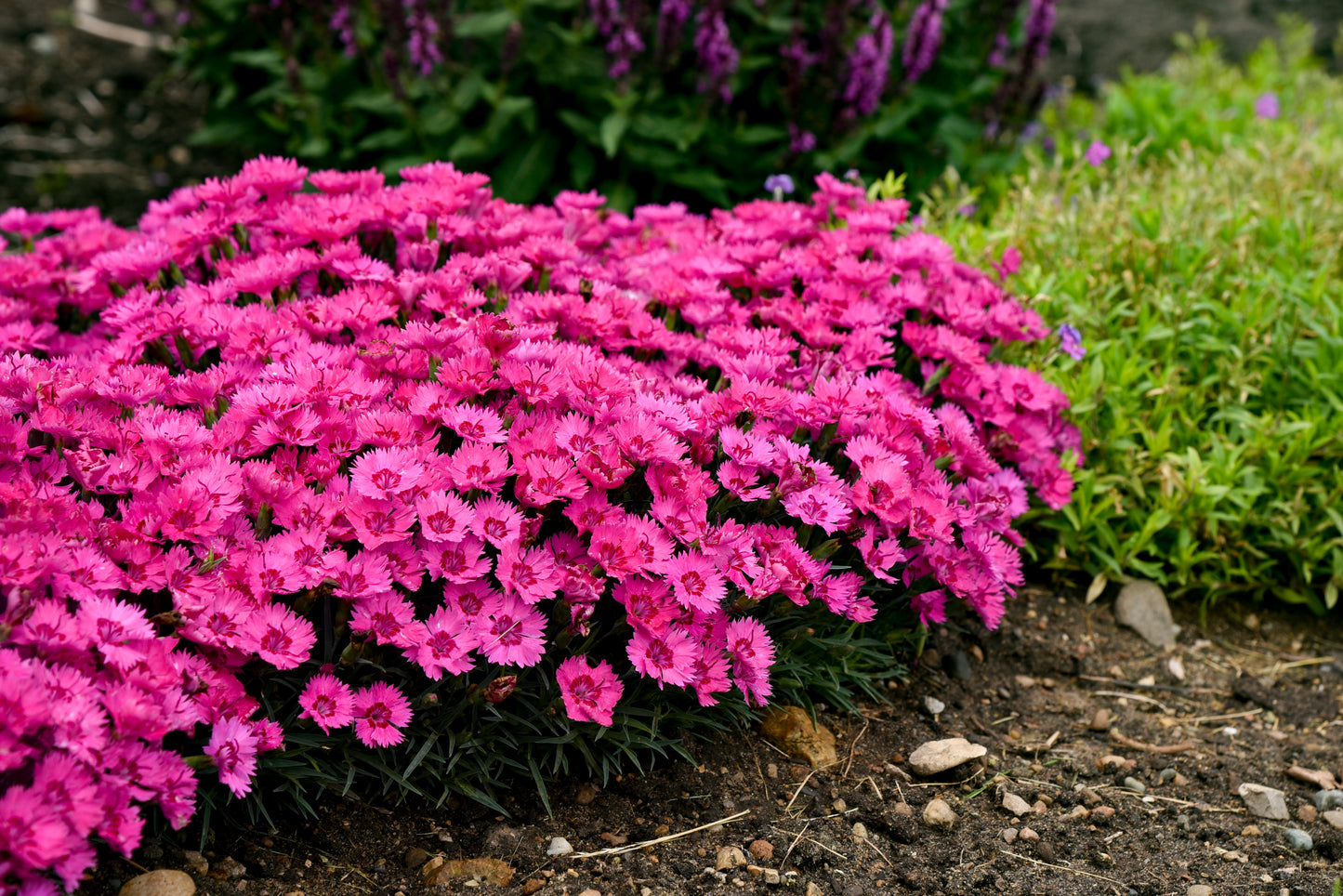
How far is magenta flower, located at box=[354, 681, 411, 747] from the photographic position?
1679 mm

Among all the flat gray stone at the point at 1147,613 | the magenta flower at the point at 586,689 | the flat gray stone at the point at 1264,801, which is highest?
the magenta flower at the point at 586,689

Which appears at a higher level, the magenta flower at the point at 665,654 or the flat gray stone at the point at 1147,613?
the magenta flower at the point at 665,654

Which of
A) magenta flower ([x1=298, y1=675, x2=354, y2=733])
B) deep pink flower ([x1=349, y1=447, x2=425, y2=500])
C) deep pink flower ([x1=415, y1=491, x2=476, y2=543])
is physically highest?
deep pink flower ([x1=349, y1=447, x2=425, y2=500])

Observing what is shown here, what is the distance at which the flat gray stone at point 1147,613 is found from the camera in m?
2.77

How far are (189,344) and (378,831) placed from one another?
1081 millimetres

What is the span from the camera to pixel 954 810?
2070mm

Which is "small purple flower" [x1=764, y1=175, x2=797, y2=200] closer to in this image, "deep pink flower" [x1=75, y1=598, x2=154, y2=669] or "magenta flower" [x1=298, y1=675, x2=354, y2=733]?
"magenta flower" [x1=298, y1=675, x2=354, y2=733]

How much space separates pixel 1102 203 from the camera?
→ 139 inches

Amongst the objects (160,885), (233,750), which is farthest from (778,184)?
(160,885)

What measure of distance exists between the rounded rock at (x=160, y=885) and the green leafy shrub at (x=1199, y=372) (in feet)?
6.92

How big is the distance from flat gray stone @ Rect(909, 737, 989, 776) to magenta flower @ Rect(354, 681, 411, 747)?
3.43ft

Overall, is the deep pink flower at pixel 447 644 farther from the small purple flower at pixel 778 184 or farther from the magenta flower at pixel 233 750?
the small purple flower at pixel 778 184

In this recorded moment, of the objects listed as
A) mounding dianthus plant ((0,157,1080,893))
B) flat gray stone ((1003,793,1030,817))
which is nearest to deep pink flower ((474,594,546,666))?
mounding dianthus plant ((0,157,1080,893))

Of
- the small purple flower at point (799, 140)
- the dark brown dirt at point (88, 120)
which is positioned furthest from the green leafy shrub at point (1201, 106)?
the dark brown dirt at point (88, 120)
